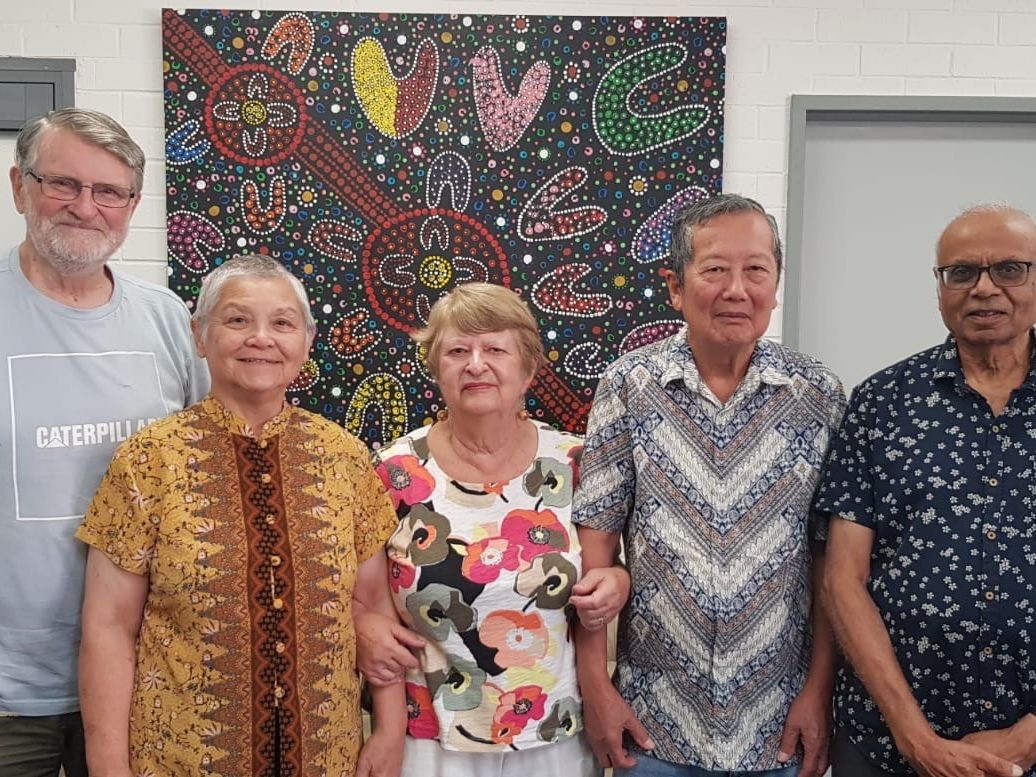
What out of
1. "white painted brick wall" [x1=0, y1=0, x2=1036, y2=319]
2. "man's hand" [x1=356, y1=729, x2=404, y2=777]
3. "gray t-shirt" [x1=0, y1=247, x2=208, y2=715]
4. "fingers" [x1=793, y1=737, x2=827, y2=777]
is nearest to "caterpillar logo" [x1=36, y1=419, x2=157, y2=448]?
"gray t-shirt" [x1=0, y1=247, x2=208, y2=715]

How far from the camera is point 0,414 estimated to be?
62.4 inches

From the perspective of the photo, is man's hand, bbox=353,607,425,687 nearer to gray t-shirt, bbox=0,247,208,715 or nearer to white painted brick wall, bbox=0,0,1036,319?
gray t-shirt, bbox=0,247,208,715

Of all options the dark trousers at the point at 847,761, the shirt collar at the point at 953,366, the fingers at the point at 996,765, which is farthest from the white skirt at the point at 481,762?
the shirt collar at the point at 953,366

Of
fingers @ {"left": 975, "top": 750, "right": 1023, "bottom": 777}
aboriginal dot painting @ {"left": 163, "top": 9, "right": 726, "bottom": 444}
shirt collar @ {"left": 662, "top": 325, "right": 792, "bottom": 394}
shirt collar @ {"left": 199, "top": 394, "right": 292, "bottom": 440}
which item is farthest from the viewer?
aboriginal dot painting @ {"left": 163, "top": 9, "right": 726, "bottom": 444}

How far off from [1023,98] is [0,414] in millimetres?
2909

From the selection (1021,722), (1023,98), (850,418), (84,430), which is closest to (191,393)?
(84,430)

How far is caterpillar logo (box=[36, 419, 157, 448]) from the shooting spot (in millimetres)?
1601

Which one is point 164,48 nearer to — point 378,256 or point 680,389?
point 378,256

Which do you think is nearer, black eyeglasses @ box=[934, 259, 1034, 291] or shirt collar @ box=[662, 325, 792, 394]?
black eyeglasses @ box=[934, 259, 1034, 291]

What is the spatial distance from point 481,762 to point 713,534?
0.60 metres

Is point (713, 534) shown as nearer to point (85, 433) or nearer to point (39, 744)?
point (85, 433)

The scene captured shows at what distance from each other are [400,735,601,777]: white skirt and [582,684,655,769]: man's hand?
0.23ft

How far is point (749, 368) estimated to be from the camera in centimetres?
170

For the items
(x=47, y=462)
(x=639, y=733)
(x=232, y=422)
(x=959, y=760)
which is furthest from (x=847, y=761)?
(x=47, y=462)
